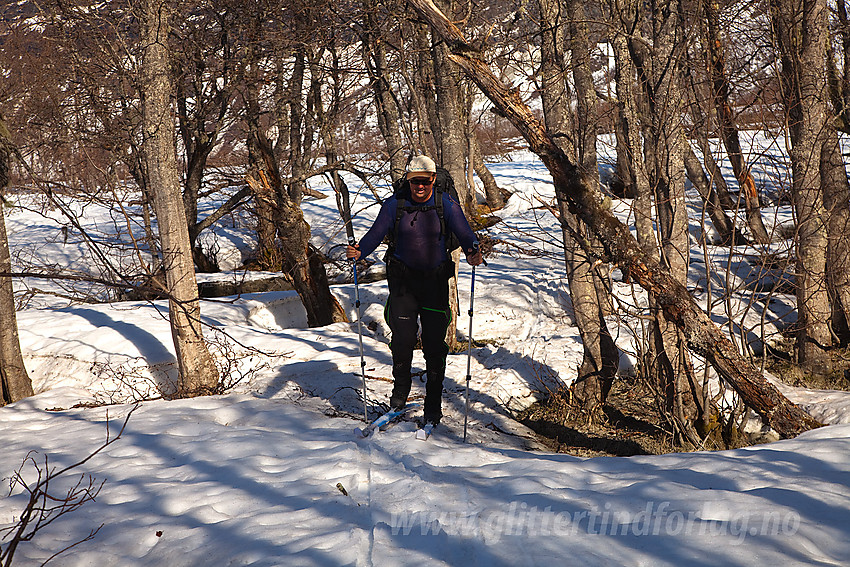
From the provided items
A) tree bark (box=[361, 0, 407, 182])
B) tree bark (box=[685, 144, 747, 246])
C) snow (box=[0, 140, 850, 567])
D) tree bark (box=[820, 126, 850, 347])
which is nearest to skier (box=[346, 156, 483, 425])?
snow (box=[0, 140, 850, 567])

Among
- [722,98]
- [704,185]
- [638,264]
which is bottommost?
[638,264]

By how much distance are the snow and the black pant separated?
0.55m

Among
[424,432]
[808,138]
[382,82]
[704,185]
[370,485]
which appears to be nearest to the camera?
[370,485]

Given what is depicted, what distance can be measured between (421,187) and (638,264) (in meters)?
2.05

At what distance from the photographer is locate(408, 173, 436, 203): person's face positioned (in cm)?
543

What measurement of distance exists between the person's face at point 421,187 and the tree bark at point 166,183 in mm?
2746

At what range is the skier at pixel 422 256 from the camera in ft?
18.0

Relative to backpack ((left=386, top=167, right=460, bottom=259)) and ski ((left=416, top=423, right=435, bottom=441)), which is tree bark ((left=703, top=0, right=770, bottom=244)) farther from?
ski ((left=416, top=423, right=435, bottom=441))

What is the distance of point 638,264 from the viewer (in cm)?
552

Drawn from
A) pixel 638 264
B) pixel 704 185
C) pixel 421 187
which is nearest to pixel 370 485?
pixel 421 187

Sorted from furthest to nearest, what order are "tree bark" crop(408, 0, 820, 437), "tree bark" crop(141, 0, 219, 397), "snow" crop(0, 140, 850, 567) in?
"tree bark" crop(141, 0, 219, 397)
"tree bark" crop(408, 0, 820, 437)
"snow" crop(0, 140, 850, 567)

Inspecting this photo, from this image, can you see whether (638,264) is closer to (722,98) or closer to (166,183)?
(722,98)

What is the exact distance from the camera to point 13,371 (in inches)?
273

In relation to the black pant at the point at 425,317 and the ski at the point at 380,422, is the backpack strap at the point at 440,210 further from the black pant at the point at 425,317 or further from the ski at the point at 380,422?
the ski at the point at 380,422
